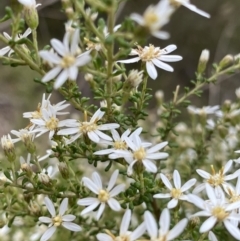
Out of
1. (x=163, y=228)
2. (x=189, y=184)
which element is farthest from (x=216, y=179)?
(x=163, y=228)

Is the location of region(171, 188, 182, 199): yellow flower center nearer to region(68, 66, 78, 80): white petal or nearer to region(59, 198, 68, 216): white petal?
region(59, 198, 68, 216): white petal

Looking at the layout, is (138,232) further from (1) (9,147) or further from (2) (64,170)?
(1) (9,147)

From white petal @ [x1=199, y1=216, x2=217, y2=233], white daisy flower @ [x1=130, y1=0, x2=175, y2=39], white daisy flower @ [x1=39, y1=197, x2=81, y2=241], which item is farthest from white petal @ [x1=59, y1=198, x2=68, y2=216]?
white daisy flower @ [x1=130, y1=0, x2=175, y2=39]

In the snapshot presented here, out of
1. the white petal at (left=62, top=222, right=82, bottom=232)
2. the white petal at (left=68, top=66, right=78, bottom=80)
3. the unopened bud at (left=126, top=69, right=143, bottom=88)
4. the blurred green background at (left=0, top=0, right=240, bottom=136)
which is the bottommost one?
the blurred green background at (left=0, top=0, right=240, bottom=136)

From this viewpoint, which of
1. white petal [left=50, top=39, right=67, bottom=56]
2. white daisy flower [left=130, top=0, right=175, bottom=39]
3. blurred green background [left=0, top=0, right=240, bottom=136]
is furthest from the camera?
blurred green background [left=0, top=0, right=240, bottom=136]

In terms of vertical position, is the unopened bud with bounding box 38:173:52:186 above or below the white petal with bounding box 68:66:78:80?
below

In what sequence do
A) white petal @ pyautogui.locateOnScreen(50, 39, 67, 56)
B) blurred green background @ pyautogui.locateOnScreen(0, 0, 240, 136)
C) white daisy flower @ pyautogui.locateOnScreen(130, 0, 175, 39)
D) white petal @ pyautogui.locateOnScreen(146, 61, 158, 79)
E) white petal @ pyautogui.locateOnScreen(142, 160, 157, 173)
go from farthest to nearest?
blurred green background @ pyautogui.locateOnScreen(0, 0, 240, 136) → white petal @ pyautogui.locateOnScreen(146, 61, 158, 79) → white petal @ pyautogui.locateOnScreen(142, 160, 157, 173) → white petal @ pyautogui.locateOnScreen(50, 39, 67, 56) → white daisy flower @ pyautogui.locateOnScreen(130, 0, 175, 39)
